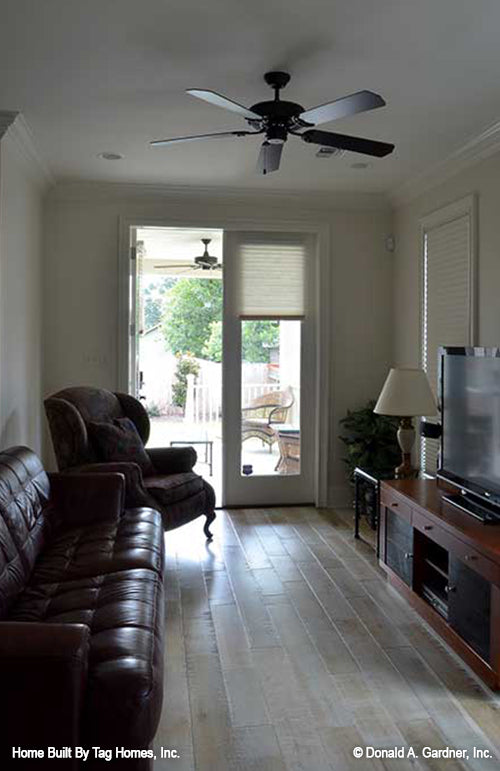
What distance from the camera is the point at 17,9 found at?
2377 millimetres

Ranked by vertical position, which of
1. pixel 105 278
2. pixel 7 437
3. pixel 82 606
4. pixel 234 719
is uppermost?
pixel 105 278

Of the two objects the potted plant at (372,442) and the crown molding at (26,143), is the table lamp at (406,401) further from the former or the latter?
the crown molding at (26,143)

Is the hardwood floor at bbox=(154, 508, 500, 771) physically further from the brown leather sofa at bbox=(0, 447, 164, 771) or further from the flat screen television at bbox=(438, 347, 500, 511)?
the flat screen television at bbox=(438, 347, 500, 511)

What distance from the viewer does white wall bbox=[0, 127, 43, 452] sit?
3707 mm

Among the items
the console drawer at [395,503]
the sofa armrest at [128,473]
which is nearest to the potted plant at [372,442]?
the console drawer at [395,503]

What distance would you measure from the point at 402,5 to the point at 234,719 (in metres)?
2.73

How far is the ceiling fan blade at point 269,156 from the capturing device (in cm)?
301

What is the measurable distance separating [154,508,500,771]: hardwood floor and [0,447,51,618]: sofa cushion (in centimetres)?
74

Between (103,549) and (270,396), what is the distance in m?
2.81

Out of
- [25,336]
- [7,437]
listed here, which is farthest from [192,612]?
[25,336]

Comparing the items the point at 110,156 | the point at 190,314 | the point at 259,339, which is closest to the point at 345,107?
the point at 110,156

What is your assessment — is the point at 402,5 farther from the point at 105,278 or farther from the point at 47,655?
the point at 105,278

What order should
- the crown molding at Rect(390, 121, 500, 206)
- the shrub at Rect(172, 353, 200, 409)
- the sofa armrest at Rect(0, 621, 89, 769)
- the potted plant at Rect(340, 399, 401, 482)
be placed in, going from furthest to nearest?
1. the shrub at Rect(172, 353, 200, 409)
2. the potted plant at Rect(340, 399, 401, 482)
3. the crown molding at Rect(390, 121, 500, 206)
4. the sofa armrest at Rect(0, 621, 89, 769)

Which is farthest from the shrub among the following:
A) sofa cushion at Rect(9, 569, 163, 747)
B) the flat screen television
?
sofa cushion at Rect(9, 569, 163, 747)
